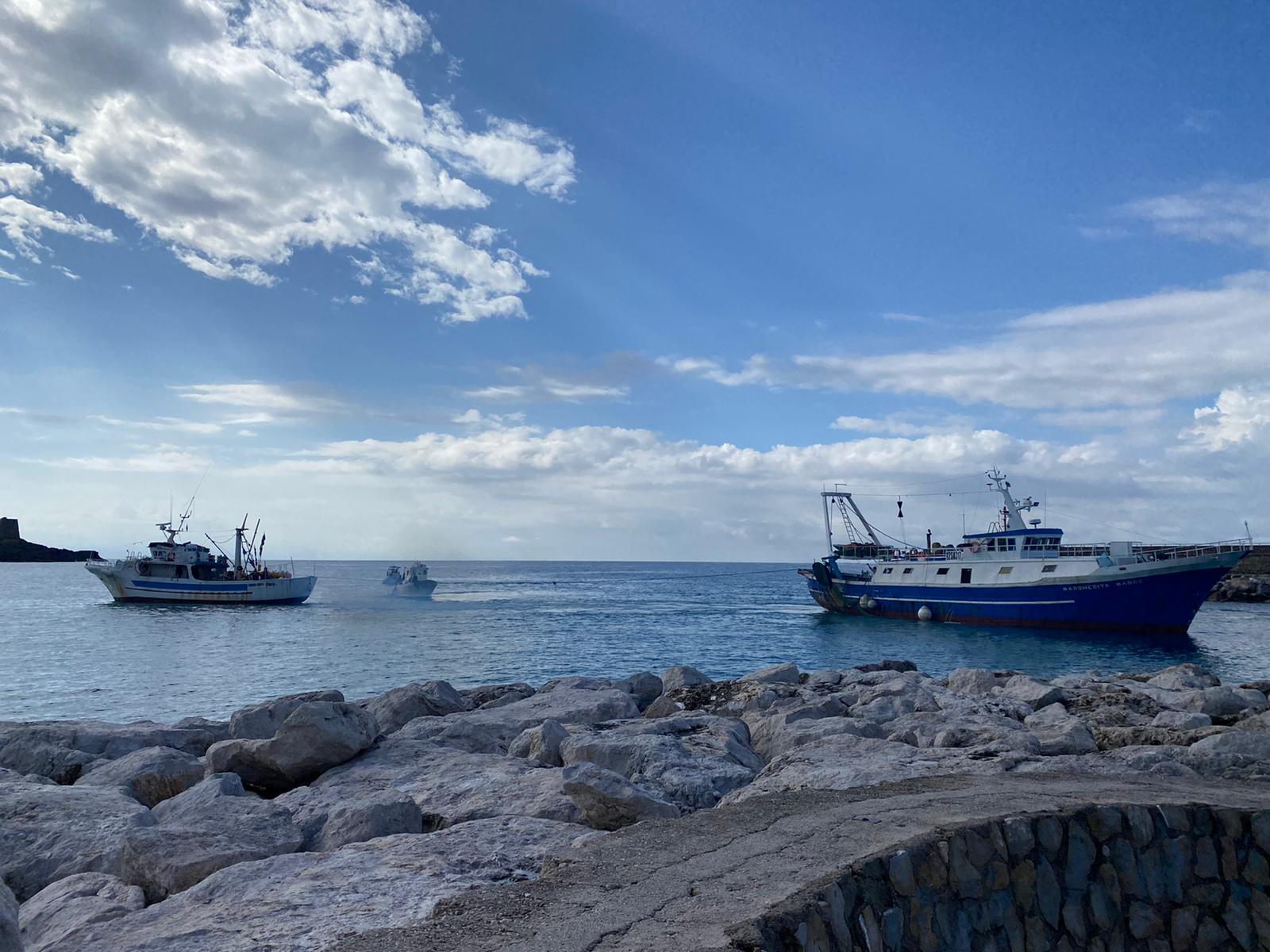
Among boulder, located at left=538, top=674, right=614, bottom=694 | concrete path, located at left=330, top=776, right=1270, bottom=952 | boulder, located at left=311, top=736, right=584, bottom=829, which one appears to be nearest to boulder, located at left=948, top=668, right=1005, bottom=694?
boulder, located at left=538, top=674, right=614, bottom=694

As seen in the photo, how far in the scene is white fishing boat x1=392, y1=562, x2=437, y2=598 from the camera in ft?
238

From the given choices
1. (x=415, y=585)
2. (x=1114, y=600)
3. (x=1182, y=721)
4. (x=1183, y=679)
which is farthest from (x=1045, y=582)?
(x=415, y=585)

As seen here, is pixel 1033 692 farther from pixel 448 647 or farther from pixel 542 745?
pixel 448 647

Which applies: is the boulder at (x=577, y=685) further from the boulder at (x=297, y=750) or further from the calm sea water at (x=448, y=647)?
the calm sea water at (x=448, y=647)

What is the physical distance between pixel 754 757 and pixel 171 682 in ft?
77.8

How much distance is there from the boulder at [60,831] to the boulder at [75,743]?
9.24 feet

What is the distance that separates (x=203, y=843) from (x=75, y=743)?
645 centimetres

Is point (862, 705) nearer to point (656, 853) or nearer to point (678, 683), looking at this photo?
point (678, 683)

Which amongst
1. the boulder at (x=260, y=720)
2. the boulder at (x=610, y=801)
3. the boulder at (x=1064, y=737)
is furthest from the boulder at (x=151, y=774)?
the boulder at (x=1064, y=737)

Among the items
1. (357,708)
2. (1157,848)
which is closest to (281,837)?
(357,708)

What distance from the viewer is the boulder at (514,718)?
9.98 meters

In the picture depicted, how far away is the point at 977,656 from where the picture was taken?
33344 millimetres

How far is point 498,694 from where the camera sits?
51.3ft

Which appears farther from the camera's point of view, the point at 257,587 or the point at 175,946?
the point at 257,587
